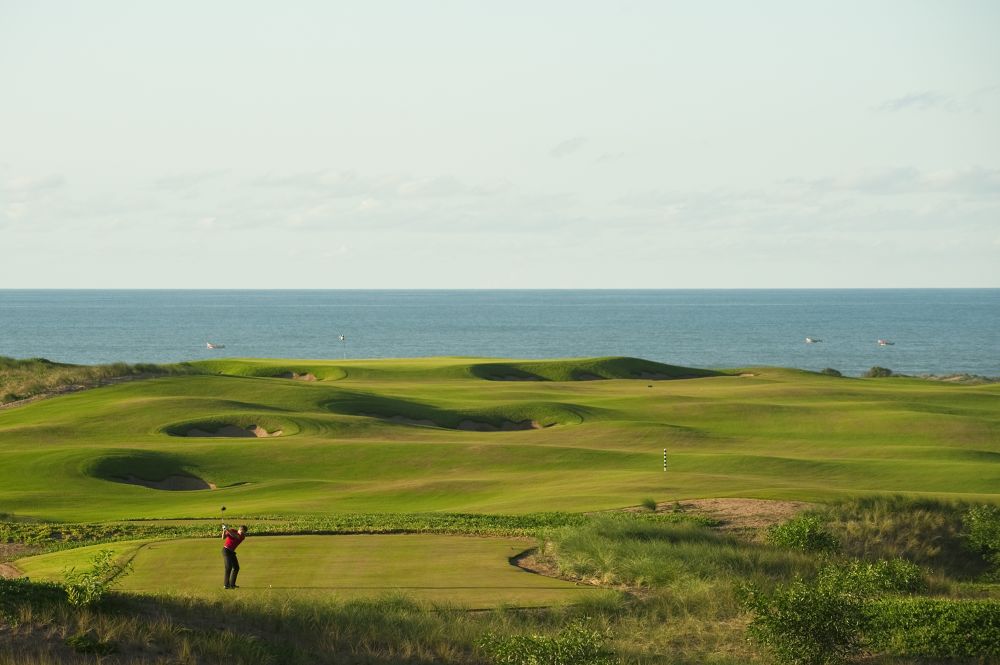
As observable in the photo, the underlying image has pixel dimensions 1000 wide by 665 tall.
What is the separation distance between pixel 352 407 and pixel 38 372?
61.9 ft

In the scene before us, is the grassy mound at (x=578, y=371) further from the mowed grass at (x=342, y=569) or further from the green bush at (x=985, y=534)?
the mowed grass at (x=342, y=569)

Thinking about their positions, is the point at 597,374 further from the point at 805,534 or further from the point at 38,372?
the point at 805,534

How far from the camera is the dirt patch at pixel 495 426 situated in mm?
51812

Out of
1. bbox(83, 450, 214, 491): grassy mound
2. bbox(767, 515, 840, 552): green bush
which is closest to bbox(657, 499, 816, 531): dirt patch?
bbox(767, 515, 840, 552): green bush

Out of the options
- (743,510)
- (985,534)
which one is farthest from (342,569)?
(985,534)

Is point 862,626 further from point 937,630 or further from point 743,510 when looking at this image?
point 743,510

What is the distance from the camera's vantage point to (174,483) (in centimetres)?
3706

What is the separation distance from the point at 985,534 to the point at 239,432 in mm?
30477

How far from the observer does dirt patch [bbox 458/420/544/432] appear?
5181 cm

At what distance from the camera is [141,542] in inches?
899

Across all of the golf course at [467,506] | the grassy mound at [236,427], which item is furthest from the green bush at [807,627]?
the grassy mound at [236,427]

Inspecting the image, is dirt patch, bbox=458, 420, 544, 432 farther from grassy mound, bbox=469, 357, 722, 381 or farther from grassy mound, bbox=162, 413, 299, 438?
grassy mound, bbox=469, 357, 722, 381

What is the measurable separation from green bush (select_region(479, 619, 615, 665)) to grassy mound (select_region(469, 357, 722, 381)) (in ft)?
201

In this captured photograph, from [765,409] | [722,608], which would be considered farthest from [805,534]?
[765,409]
